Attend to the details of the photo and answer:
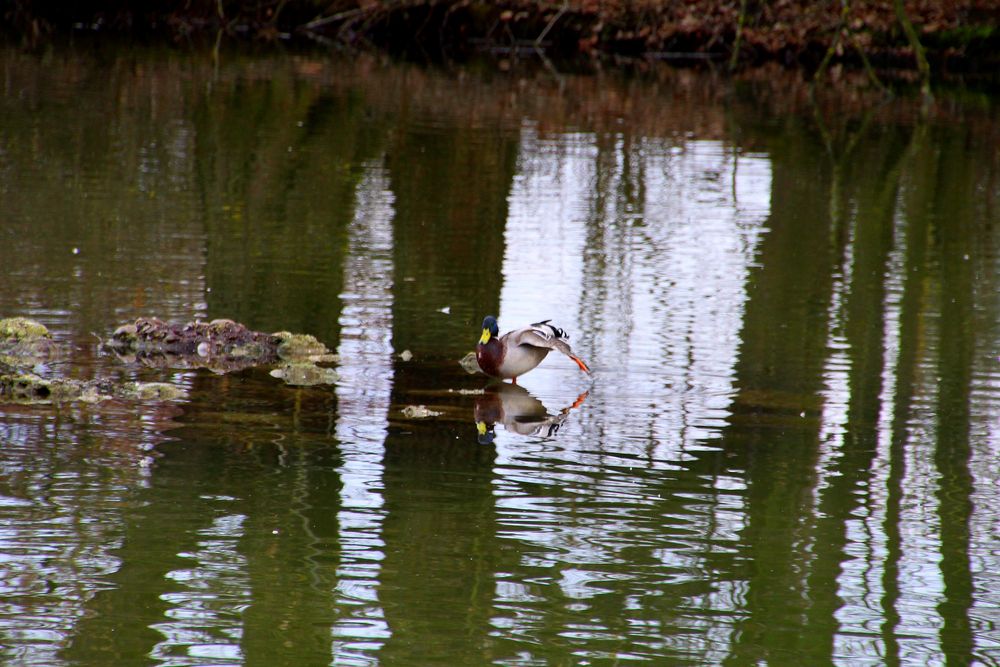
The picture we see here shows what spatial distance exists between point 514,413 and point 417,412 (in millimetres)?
583

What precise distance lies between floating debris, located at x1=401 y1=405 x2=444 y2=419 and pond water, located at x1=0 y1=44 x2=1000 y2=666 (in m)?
0.06

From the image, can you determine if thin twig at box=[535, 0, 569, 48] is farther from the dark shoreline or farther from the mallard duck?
the mallard duck

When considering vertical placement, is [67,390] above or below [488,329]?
below

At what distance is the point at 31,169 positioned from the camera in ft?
50.2

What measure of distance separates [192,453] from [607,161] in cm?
1215

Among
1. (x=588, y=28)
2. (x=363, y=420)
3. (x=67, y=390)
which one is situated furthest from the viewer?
(x=588, y=28)

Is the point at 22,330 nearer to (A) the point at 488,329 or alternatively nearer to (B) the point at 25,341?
(B) the point at 25,341

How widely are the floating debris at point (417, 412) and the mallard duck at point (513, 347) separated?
2.19ft

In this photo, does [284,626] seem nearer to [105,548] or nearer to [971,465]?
[105,548]

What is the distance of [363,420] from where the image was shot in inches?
299

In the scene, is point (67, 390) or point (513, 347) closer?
point (67, 390)

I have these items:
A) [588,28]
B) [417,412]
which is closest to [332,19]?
[588,28]

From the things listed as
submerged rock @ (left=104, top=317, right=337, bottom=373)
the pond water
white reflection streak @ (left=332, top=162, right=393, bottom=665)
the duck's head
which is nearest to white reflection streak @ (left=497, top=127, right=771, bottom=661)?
the pond water

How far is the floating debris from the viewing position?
25.4 ft
